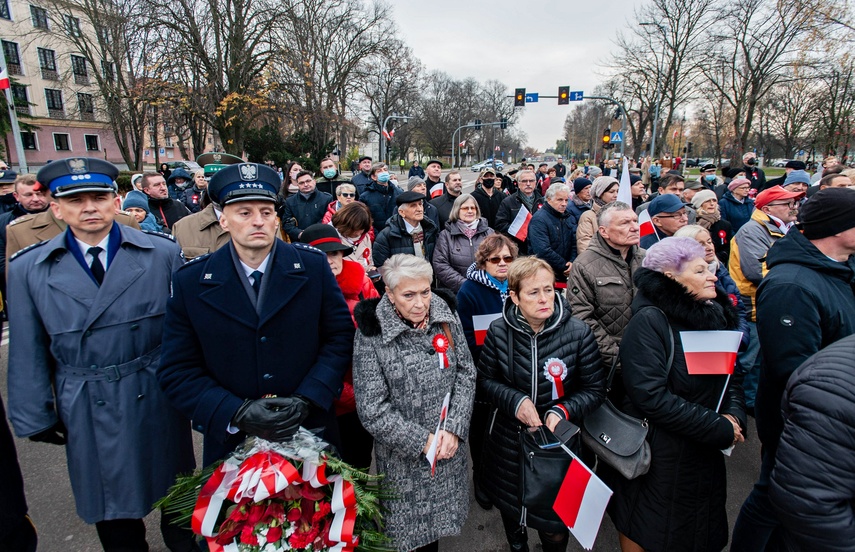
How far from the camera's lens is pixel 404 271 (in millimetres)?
2195

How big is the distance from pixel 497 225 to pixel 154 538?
5641mm

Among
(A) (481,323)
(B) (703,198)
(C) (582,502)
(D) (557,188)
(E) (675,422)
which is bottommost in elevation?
(C) (582,502)

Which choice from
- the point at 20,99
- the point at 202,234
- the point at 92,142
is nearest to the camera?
the point at 202,234

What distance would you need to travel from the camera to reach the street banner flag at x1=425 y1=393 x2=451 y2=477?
2164mm

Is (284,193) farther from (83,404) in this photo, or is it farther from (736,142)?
(736,142)

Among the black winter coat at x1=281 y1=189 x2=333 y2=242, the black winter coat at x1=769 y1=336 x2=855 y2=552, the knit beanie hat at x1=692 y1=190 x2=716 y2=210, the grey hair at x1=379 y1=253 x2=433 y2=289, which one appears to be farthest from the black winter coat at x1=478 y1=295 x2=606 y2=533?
the black winter coat at x1=281 y1=189 x2=333 y2=242

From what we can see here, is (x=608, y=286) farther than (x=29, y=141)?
No

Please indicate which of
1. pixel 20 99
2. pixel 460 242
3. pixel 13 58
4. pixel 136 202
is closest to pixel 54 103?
pixel 13 58

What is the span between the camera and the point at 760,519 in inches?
88.3

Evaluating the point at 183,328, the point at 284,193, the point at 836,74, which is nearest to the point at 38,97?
the point at 284,193

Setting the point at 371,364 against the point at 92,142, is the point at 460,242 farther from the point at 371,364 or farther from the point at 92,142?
the point at 92,142

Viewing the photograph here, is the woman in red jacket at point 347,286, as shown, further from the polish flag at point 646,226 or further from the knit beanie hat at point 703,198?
the knit beanie hat at point 703,198

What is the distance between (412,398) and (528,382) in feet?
1.99

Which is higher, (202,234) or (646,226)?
(202,234)
